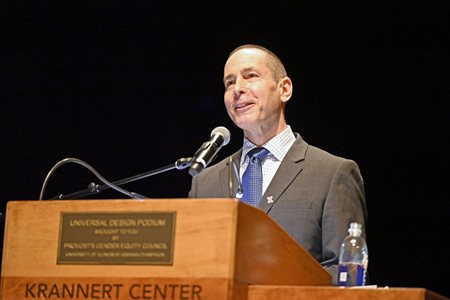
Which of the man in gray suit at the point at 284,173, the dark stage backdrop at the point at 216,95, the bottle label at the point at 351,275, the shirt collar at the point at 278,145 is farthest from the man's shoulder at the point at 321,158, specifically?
the dark stage backdrop at the point at 216,95

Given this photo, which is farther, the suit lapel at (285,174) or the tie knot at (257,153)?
the tie knot at (257,153)

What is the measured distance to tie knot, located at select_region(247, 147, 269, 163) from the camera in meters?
3.56

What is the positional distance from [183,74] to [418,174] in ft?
4.90

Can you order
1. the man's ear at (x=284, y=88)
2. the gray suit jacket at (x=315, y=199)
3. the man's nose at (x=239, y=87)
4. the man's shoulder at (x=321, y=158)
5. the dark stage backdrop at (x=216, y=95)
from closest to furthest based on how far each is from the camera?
the gray suit jacket at (x=315, y=199) → the man's shoulder at (x=321, y=158) → the man's nose at (x=239, y=87) → the man's ear at (x=284, y=88) → the dark stage backdrop at (x=216, y=95)

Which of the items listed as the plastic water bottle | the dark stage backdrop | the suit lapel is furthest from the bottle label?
the dark stage backdrop

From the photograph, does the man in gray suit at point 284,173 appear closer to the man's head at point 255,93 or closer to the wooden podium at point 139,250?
the man's head at point 255,93

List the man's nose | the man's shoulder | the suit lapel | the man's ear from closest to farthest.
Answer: the suit lapel → the man's shoulder → the man's nose → the man's ear

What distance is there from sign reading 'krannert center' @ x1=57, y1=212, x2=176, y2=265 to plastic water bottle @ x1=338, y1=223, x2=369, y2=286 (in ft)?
1.92

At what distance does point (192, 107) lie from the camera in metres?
5.13

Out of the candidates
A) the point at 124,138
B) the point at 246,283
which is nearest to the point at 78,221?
the point at 246,283

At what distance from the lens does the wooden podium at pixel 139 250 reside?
1958 mm

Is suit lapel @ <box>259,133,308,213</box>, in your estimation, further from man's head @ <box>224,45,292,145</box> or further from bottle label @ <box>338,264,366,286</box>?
bottle label @ <box>338,264,366,286</box>

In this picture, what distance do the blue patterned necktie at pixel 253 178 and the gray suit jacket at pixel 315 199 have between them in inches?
3.5

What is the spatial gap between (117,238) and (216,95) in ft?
10.1
